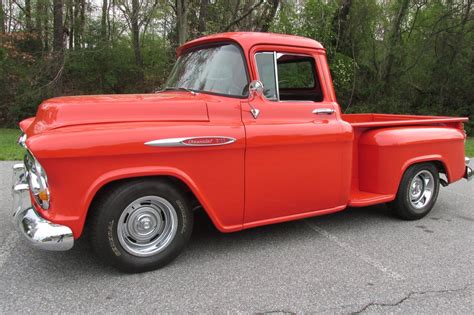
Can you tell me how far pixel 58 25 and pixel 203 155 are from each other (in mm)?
15252

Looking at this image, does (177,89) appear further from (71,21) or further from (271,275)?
(71,21)

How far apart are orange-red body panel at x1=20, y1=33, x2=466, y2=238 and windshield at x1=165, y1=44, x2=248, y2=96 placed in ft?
0.31

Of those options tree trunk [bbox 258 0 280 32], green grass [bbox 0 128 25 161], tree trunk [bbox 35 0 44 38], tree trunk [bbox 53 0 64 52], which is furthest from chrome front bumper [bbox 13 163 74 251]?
tree trunk [bbox 35 0 44 38]

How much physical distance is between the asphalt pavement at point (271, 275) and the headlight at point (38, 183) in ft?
2.13

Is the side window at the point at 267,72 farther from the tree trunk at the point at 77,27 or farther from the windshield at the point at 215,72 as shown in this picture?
the tree trunk at the point at 77,27

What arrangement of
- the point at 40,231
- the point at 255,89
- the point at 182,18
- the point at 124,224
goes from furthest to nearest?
the point at 182,18
the point at 255,89
the point at 124,224
the point at 40,231

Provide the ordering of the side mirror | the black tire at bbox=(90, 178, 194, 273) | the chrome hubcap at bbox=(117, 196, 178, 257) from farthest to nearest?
the side mirror → the chrome hubcap at bbox=(117, 196, 178, 257) → the black tire at bbox=(90, 178, 194, 273)

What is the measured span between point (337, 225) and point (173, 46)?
15355 millimetres

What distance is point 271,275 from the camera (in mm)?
3646

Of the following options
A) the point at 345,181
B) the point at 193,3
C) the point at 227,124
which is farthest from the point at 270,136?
the point at 193,3

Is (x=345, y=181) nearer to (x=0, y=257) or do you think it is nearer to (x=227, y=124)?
(x=227, y=124)

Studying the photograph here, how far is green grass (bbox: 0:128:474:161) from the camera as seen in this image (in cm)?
945

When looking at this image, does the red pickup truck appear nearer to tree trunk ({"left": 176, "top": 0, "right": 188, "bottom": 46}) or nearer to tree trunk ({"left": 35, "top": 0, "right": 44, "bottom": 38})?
tree trunk ({"left": 176, "top": 0, "right": 188, "bottom": 46})

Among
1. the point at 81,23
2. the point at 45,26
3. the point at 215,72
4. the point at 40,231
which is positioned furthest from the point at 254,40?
the point at 45,26
